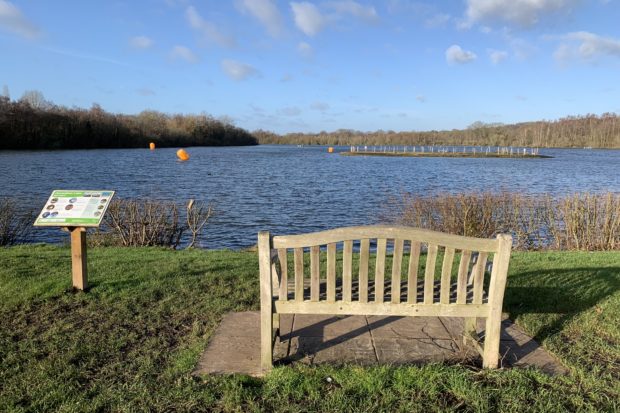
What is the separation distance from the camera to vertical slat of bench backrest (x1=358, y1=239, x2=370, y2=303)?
348 centimetres

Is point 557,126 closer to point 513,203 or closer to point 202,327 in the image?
point 513,203

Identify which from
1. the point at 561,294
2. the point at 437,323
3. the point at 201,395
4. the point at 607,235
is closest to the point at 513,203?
the point at 607,235

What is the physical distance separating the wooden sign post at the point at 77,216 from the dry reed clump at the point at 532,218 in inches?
410

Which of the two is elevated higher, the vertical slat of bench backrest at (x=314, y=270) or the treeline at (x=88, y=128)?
the treeline at (x=88, y=128)

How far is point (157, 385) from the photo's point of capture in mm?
3447

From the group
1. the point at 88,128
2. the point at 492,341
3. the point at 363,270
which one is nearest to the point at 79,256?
the point at 363,270

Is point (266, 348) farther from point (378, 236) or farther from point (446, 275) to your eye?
point (446, 275)

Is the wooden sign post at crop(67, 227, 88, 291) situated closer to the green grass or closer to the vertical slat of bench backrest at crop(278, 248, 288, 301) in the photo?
the green grass

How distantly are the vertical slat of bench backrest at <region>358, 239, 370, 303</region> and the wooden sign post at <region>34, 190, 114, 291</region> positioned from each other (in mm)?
3509

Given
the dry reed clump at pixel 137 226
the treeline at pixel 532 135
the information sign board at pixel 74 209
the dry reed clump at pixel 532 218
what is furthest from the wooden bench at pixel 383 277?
the treeline at pixel 532 135

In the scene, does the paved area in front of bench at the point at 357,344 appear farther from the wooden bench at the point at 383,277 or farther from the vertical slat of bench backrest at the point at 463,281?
the vertical slat of bench backrest at the point at 463,281

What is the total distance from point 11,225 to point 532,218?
15.8m

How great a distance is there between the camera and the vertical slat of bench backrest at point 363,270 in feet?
11.4

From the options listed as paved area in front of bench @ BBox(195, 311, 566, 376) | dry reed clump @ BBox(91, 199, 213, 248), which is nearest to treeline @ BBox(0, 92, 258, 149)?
dry reed clump @ BBox(91, 199, 213, 248)
